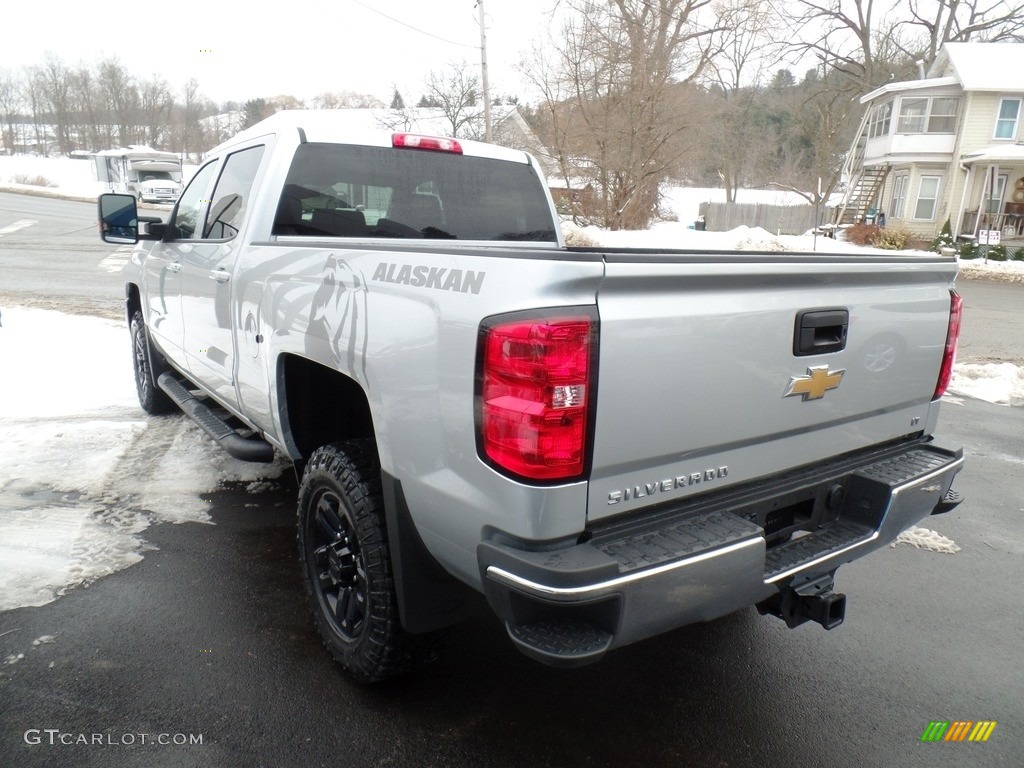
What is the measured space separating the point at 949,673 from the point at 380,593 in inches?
91.8

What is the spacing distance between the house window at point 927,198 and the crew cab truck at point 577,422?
109 ft

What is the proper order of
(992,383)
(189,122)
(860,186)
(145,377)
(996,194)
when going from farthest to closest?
(189,122)
(860,186)
(996,194)
(992,383)
(145,377)

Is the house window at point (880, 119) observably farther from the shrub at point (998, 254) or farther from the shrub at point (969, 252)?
the shrub at point (998, 254)

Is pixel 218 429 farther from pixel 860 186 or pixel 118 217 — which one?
pixel 860 186

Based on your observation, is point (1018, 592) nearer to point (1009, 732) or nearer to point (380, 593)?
point (1009, 732)

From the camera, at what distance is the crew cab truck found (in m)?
1.99

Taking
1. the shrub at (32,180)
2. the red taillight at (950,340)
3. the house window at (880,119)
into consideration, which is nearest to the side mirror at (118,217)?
the red taillight at (950,340)

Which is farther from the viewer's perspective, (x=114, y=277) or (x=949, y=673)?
(x=114, y=277)

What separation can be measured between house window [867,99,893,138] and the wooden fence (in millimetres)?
4183

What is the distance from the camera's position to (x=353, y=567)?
281cm

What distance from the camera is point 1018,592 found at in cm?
371

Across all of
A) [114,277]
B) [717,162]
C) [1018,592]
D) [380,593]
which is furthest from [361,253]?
[717,162]

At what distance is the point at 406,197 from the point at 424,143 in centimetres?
33

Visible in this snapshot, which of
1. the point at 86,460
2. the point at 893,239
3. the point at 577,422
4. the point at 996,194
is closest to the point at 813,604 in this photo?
the point at 577,422
